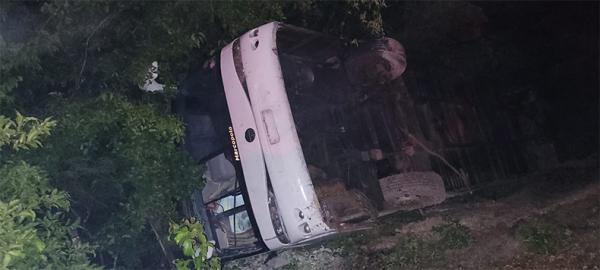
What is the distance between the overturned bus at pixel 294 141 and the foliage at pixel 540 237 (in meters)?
0.88

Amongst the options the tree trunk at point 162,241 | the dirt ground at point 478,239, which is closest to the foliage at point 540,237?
the dirt ground at point 478,239

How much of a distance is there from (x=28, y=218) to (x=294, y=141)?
183 centimetres

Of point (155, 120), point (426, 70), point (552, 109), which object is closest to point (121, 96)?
point (155, 120)

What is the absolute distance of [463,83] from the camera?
673cm

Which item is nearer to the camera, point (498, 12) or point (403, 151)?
point (403, 151)

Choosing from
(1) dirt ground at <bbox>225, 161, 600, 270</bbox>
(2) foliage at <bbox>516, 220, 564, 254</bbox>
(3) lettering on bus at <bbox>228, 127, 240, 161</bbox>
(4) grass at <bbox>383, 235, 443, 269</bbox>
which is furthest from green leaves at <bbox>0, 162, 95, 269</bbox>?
(2) foliage at <bbox>516, 220, 564, 254</bbox>

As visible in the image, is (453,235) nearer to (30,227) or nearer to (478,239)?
(478,239)

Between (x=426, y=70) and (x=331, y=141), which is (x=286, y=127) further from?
(x=426, y=70)

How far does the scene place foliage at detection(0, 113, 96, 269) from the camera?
2.63 m

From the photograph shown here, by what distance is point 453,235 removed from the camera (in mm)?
5141

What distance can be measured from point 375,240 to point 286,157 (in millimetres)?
1867

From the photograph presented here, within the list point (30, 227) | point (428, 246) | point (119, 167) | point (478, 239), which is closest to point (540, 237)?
point (478, 239)

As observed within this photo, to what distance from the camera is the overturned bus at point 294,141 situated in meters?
3.93

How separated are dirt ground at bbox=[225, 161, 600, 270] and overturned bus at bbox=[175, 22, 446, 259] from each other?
1.09 feet
